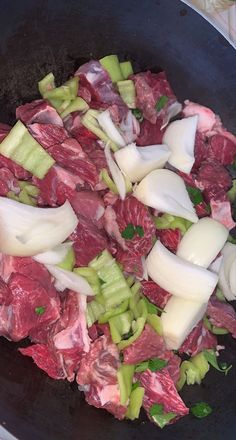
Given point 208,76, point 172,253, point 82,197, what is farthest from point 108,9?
point 172,253

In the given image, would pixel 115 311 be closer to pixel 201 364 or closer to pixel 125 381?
pixel 125 381

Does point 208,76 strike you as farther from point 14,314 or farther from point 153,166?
point 14,314

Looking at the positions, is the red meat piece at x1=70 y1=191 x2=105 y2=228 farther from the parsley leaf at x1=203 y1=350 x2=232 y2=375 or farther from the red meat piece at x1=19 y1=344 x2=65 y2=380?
the parsley leaf at x1=203 y1=350 x2=232 y2=375

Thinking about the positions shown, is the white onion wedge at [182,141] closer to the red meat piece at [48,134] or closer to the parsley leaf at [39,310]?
the red meat piece at [48,134]

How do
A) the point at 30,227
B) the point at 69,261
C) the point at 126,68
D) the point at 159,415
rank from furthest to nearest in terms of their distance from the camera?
the point at 126,68 → the point at 159,415 → the point at 69,261 → the point at 30,227

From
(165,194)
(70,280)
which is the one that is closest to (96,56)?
(165,194)

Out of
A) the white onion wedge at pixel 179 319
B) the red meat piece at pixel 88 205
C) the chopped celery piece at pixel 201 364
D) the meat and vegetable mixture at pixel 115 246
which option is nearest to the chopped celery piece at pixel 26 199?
the meat and vegetable mixture at pixel 115 246
